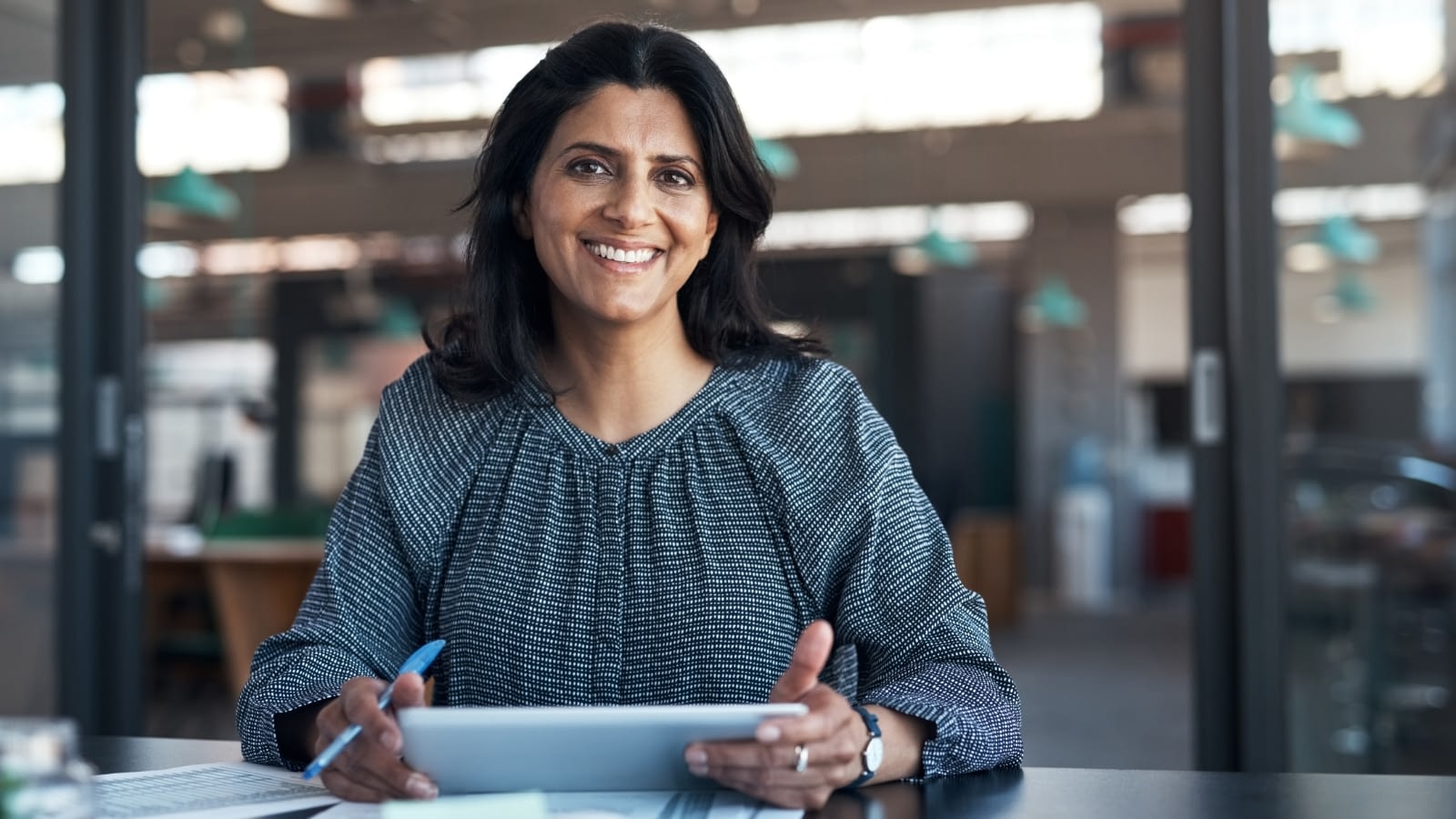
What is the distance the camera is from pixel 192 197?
17.8 feet

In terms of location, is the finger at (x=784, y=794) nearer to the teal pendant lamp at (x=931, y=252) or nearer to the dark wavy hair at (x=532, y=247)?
the dark wavy hair at (x=532, y=247)

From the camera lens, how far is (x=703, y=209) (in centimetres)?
165

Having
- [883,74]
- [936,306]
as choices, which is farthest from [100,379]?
[936,306]

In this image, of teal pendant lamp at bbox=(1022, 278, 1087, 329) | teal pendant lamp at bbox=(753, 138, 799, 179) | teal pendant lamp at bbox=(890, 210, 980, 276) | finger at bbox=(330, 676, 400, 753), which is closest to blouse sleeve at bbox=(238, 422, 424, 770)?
finger at bbox=(330, 676, 400, 753)

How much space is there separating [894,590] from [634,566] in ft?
0.88

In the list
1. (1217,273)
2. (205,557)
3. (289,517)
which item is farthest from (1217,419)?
(289,517)

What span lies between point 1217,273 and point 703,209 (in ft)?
4.88

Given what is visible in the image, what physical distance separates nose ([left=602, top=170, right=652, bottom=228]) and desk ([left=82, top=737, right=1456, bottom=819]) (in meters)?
0.64

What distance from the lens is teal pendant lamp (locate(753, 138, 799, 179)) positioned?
677 centimetres

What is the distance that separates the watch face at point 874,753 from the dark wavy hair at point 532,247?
0.58m

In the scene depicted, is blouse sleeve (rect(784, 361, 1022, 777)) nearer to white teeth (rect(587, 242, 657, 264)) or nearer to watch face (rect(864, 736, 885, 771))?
watch face (rect(864, 736, 885, 771))

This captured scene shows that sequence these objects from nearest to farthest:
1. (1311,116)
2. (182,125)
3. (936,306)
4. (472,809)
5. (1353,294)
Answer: (472,809), (1311,116), (1353,294), (182,125), (936,306)

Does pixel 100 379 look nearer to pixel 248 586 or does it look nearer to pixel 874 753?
pixel 874 753

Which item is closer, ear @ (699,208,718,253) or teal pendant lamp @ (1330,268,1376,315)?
ear @ (699,208,718,253)
